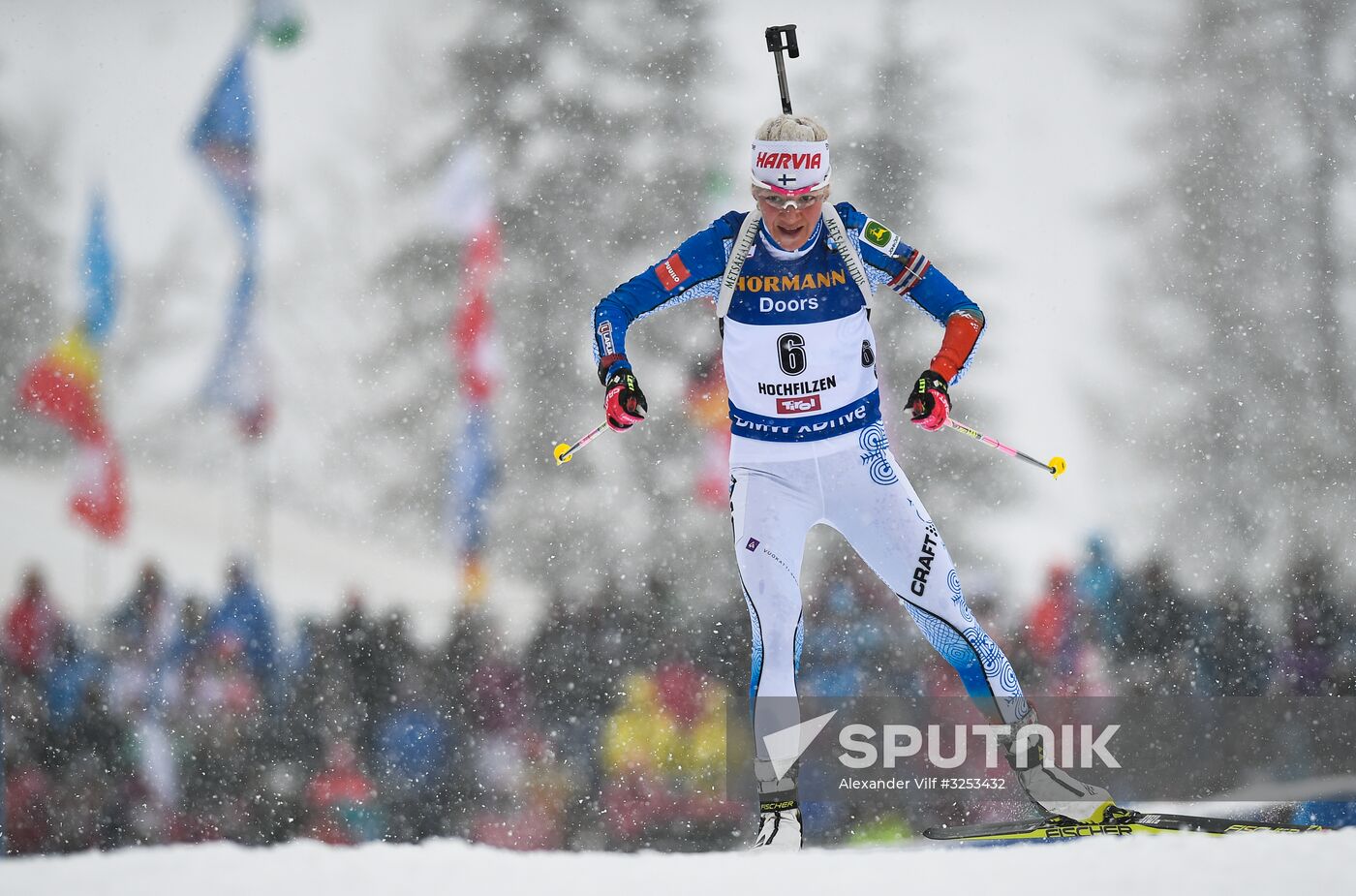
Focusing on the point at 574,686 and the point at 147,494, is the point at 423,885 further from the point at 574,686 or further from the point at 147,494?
the point at 147,494

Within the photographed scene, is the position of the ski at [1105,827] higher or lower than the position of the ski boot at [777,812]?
lower

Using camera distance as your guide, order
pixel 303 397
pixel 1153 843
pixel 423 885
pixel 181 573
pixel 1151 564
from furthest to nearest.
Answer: pixel 303 397 → pixel 181 573 → pixel 1151 564 → pixel 423 885 → pixel 1153 843

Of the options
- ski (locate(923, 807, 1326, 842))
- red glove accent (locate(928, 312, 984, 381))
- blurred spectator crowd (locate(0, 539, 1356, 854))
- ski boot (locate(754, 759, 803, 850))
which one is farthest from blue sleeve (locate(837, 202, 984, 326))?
blurred spectator crowd (locate(0, 539, 1356, 854))

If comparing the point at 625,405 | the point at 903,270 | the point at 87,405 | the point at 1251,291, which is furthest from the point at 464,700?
Answer: the point at 1251,291

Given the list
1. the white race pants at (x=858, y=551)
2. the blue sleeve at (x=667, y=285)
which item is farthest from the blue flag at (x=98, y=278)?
the white race pants at (x=858, y=551)

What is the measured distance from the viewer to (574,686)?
396 inches

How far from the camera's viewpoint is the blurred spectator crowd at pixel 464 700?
9.12 meters

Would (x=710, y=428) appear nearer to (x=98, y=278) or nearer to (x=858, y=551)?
(x=98, y=278)

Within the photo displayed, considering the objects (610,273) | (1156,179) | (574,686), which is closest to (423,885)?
(574,686)

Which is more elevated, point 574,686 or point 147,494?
point 147,494

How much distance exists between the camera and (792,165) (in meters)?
4.15

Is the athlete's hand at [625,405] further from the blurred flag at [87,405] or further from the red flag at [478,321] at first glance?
the blurred flag at [87,405]

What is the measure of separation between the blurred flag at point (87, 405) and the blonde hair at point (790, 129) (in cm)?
1052

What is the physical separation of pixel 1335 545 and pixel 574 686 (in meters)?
7.25
